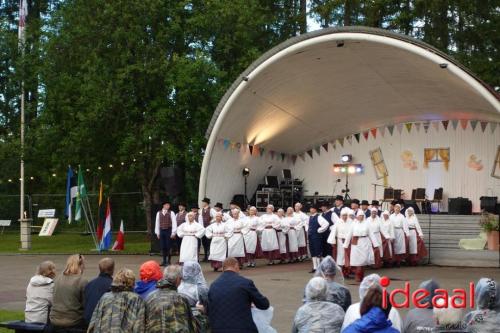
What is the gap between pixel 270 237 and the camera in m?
20.7

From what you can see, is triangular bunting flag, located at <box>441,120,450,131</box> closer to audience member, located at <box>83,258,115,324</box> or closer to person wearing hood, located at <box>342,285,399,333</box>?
audience member, located at <box>83,258,115,324</box>

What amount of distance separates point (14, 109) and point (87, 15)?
15164mm

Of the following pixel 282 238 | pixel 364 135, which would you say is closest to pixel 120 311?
pixel 282 238

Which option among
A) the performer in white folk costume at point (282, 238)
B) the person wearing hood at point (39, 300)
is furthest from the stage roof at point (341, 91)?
the person wearing hood at point (39, 300)

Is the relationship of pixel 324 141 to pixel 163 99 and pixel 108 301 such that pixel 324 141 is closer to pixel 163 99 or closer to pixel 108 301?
pixel 163 99

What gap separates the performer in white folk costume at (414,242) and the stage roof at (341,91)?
14.4 ft

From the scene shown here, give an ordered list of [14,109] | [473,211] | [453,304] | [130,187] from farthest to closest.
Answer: [14,109] → [130,187] → [473,211] → [453,304]

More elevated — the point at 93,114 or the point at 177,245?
the point at 93,114

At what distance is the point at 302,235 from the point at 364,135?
10.2 m

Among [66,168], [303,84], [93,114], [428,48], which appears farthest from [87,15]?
[428,48]

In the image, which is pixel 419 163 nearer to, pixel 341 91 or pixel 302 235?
pixel 341 91

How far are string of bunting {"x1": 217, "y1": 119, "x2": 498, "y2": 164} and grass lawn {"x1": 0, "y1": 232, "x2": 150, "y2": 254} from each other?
5119 mm

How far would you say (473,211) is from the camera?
28.3m

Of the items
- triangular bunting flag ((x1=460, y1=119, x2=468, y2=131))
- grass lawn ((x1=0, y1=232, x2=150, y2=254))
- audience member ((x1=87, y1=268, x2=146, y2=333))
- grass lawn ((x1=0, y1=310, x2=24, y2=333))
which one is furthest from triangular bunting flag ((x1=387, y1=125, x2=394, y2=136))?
audience member ((x1=87, y1=268, x2=146, y2=333))
